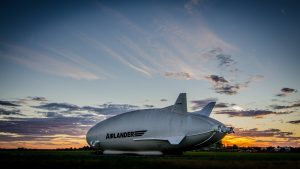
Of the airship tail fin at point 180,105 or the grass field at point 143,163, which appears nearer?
the grass field at point 143,163

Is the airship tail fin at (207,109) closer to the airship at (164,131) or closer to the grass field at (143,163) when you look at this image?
the airship at (164,131)

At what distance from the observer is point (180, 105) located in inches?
2544

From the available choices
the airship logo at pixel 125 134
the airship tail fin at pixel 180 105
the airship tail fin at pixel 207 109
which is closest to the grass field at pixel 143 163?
the airship tail fin at pixel 180 105

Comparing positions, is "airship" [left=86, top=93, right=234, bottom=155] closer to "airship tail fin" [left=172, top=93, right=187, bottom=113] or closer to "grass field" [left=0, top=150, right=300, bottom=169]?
"airship tail fin" [left=172, top=93, right=187, bottom=113]

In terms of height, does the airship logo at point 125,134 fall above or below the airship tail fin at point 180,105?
below

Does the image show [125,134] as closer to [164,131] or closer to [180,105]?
[164,131]

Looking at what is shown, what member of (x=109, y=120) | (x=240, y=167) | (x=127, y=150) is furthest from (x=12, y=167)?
(x=109, y=120)

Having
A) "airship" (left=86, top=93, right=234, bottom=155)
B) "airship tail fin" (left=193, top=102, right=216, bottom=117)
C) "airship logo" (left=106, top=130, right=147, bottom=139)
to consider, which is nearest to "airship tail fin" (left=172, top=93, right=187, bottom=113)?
"airship" (left=86, top=93, right=234, bottom=155)

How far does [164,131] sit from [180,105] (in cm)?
589

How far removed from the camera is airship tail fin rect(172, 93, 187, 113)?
64.2 m

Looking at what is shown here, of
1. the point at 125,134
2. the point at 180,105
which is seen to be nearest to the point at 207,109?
the point at 180,105


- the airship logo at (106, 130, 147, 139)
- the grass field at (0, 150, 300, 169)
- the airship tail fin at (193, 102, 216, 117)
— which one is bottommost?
the grass field at (0, 150, 300, 169)

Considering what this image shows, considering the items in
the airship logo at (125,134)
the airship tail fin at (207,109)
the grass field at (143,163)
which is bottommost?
the grass field at (143,163)

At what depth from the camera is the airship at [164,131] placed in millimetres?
60094
